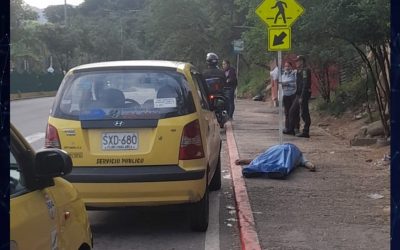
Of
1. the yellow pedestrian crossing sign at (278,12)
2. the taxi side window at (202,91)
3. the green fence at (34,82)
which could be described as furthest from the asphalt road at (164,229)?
the green fence at (34,82)

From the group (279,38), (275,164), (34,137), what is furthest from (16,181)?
(34,137)

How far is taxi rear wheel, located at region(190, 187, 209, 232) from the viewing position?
6.63 meters

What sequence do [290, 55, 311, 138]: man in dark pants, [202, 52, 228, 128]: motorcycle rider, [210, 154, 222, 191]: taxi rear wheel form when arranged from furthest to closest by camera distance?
[202, 52, 228, 128]: motorcycle rider → [290, 55, 311, 138]: man in dark pants → [210, 154, 222, 191]: taxi rear wheel

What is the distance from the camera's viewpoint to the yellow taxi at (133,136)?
6.33 m

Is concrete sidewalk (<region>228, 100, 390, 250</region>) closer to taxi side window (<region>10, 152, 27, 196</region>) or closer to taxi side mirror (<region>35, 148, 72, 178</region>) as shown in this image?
taxi side mirror (<region>35, 148, 72, 178</region>)

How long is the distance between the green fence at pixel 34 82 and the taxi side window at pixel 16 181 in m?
42.3

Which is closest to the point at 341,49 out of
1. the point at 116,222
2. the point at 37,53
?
the point at 116,222

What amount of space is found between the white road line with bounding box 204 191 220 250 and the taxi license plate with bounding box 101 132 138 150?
124 cm

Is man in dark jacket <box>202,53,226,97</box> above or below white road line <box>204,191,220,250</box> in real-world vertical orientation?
above

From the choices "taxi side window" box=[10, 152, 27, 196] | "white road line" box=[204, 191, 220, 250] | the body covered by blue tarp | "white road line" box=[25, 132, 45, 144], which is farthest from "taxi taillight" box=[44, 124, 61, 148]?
"white road line" box=[25, 132, 45, 144]

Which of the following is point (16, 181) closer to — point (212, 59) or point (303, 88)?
point (303, 88)

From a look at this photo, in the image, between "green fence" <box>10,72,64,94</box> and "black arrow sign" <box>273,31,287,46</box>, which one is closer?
"black arrow sign" <box>273,31,287,46</box>

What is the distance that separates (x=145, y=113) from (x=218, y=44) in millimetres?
45007

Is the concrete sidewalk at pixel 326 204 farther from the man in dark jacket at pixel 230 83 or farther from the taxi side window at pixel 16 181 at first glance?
the man in dark jacket at pixel 230 83
